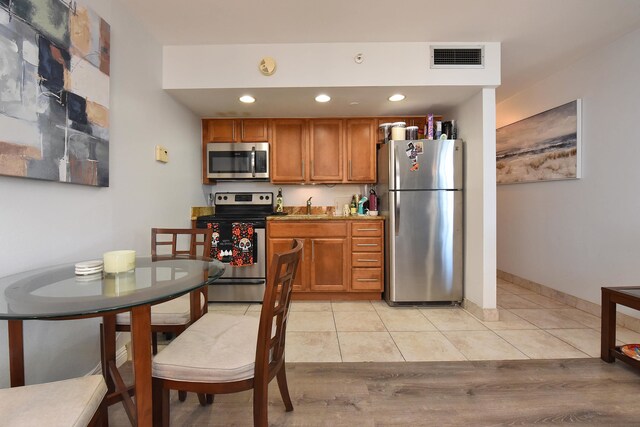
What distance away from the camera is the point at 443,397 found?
61.7 inches

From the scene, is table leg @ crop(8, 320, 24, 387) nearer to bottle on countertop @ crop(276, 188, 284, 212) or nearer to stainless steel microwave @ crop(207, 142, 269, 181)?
stainless steel microwave @ crop(207, 142, 269, 181)

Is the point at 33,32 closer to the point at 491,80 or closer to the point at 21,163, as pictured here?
the point at 21,163

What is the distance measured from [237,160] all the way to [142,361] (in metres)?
2.68

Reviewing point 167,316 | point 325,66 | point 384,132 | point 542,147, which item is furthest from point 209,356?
point 542,147

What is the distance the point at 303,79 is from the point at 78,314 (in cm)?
229

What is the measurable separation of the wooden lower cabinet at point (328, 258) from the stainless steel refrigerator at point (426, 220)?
27 cm

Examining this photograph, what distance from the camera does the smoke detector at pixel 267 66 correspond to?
2.46m

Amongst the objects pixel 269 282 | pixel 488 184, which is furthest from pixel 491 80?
pixel 269 282

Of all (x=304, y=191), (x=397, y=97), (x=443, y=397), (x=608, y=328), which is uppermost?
(x=397, y=97)

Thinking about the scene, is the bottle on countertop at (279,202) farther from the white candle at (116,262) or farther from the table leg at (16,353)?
the table leg at (16,353)

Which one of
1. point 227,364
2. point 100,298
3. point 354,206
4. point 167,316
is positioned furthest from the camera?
point 354,206

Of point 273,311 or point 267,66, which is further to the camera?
point 267,66

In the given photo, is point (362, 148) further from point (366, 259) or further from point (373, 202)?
point (366, 259)

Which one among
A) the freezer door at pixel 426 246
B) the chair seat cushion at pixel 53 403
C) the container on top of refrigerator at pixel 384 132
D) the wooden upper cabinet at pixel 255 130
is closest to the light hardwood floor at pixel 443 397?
the chair seat cushion at pixel 53 403
